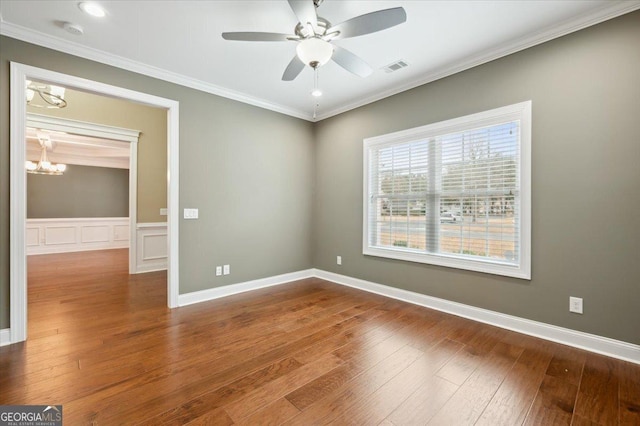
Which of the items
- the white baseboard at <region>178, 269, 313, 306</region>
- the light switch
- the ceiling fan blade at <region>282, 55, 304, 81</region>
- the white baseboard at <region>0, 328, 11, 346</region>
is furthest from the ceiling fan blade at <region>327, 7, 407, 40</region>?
→ the white baseboard at <region>0, 328, 11, 346</region>

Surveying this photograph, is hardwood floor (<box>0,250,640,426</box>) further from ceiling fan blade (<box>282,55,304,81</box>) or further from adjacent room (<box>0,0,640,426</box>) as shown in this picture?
ceiling fan blade (<box>282,55,304,81</box>)

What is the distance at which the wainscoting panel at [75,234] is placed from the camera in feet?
23.8

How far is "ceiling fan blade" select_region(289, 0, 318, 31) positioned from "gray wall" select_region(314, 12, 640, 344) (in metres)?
2.08

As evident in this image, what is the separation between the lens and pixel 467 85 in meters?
3.09

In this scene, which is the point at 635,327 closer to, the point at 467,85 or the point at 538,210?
the point at 538,210

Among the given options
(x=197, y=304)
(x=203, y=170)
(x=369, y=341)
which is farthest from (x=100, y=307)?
(x=369, y=341)

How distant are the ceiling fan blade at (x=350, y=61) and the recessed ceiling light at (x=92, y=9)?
1968mm

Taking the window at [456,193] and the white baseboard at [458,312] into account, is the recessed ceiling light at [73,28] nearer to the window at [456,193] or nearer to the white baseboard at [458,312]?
the white baseboard at [458,312]

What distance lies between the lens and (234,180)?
13.2 feet

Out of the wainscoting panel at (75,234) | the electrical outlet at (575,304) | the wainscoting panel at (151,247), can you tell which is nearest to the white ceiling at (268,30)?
the electrical outlet at (575,304)

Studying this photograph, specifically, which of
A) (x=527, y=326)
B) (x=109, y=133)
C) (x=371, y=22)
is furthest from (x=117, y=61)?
(x=527, y=326)

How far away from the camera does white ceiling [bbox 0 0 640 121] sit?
2229mm

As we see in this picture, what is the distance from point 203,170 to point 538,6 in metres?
3.85

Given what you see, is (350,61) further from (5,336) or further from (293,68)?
(5,336)
